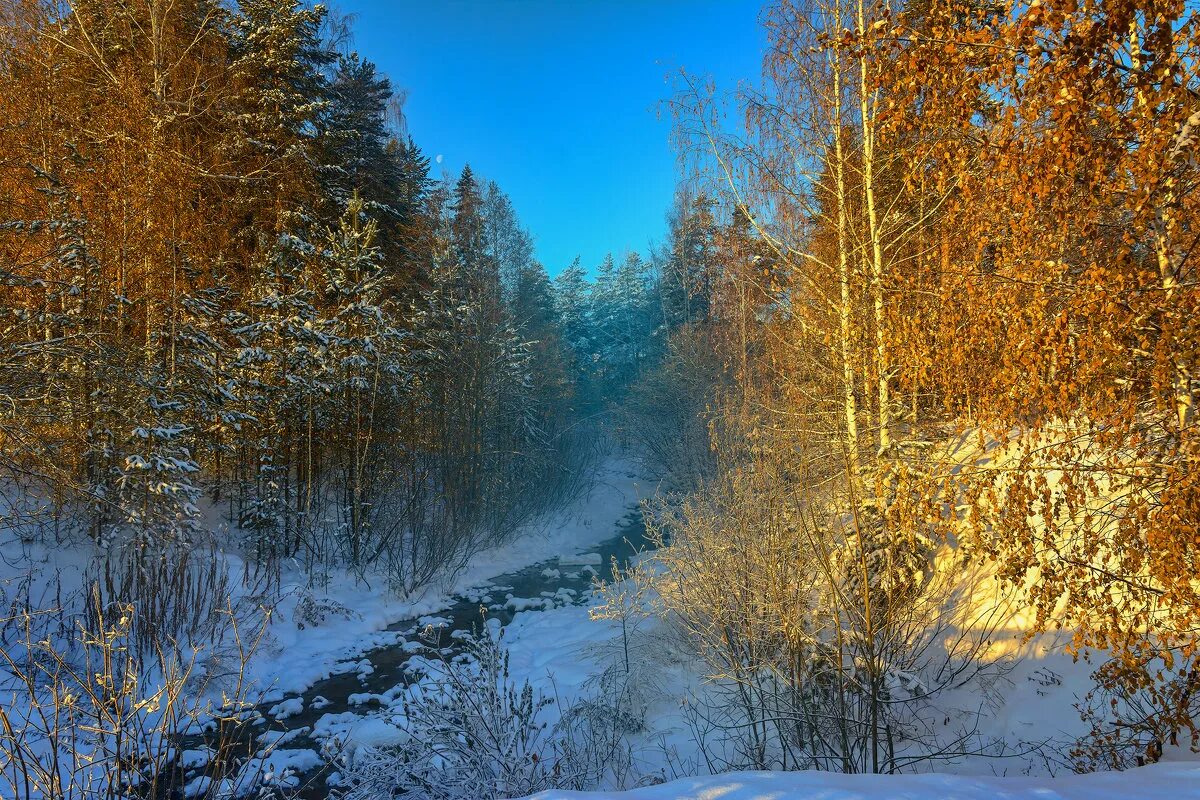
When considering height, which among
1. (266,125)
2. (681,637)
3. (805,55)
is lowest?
(681,637)

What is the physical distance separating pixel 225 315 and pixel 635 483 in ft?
25.7

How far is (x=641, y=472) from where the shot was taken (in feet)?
78.6

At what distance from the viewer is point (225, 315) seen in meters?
10.4

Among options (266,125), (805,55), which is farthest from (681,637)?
(266,125)

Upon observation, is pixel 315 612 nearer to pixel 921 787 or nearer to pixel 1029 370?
pixel 921 787

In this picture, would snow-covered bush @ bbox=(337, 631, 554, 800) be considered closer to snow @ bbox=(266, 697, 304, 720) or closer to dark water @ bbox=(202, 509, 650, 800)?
dark water @ bbox=(202, 509, 650, 800)

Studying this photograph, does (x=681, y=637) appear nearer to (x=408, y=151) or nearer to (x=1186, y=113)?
(x=1186, y=113)

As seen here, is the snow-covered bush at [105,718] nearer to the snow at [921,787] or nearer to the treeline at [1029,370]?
the snow at [921,787]

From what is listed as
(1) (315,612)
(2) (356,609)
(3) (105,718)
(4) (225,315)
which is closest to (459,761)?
(3) (105,718)

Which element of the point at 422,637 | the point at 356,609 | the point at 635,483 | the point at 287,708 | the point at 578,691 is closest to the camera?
the point at 287,708

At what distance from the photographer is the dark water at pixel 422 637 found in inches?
239

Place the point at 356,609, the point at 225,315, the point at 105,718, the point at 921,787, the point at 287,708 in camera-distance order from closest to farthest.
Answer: the point at 921,787 → the point at 105,718 → the point at 287,708 → the point at 356,609 → the point at 225,315

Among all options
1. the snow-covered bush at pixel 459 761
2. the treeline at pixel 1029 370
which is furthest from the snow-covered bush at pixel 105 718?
the treeline at pixel 1029 370

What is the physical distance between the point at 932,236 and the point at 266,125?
11.8 m
